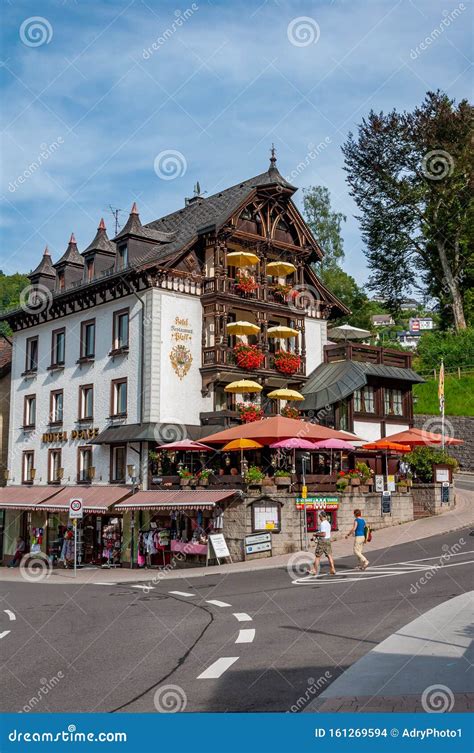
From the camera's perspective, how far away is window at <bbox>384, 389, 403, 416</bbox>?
40250 mm

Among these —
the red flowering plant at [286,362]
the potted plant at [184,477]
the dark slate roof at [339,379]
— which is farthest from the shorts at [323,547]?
the red flowering plant at [286,362]

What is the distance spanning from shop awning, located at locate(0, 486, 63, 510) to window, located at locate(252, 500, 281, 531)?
12.9 m

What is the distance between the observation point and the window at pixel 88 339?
3915 centimetres

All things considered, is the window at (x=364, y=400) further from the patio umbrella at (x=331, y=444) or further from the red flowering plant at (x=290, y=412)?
the patio umbrella at (x=331, y=444)

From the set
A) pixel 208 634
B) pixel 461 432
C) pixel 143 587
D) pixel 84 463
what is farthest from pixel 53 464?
pixel 208 634

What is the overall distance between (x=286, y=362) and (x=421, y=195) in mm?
24909

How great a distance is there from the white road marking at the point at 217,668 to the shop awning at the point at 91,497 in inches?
871

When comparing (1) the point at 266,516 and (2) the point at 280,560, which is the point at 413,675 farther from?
(1) the point at 266,516

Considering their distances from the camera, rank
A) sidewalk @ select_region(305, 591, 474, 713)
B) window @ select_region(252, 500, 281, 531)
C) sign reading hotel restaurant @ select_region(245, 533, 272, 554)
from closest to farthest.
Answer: sidewalk @ select_region(305, 591, 474, 713), sign reading hotel restaurant @ select_region(245, 533, 272, 554), window @ select_region(252, 500, 281, 531)

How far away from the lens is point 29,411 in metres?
43.7

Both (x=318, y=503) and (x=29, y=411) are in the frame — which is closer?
(x=318, y=503)

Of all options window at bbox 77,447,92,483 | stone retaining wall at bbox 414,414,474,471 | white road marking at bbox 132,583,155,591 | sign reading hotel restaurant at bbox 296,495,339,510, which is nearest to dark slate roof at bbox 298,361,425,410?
sign reading hotel restaurant at bbox 296,495,339,510

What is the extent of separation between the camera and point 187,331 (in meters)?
35.8

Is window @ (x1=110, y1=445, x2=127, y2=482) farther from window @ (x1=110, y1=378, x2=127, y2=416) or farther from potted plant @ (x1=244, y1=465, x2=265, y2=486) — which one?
potted plant @ (x1=244, y1=465, x2=265, y2=486)
